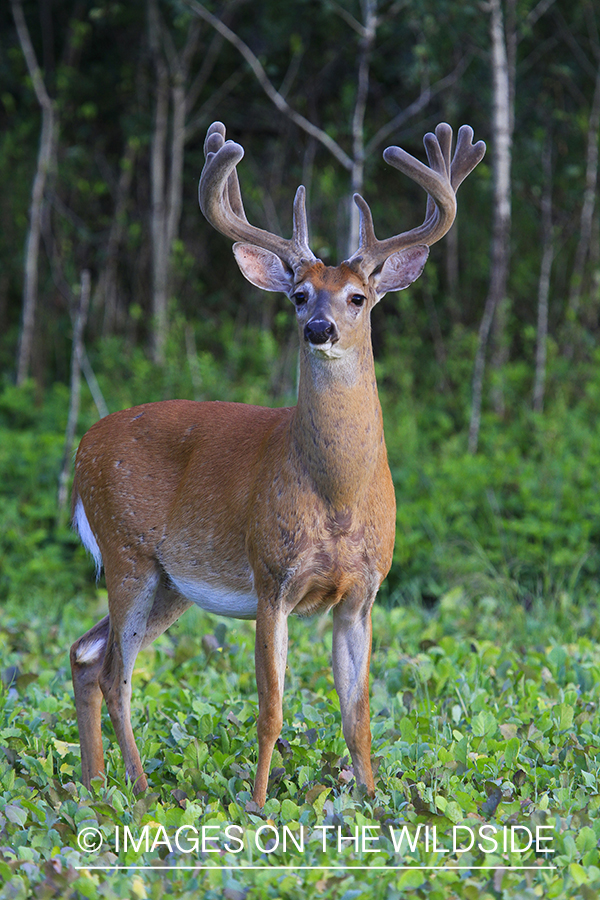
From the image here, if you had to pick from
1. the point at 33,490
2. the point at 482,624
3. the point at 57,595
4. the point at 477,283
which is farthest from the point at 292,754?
the point at 477,283

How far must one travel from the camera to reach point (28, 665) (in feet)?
16.0

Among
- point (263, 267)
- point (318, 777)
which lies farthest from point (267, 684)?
point (263, 267)

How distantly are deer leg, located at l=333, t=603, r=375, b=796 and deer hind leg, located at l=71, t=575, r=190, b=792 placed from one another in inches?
30.7

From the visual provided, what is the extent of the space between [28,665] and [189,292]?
24.4ft

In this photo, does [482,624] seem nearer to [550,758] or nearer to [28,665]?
[550,758]

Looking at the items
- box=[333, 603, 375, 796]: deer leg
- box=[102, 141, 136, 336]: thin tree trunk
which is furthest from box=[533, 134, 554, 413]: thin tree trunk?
box=[333, 603, 375, 796]: deer leg

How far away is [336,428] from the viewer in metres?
3.33

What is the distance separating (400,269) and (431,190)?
297mm

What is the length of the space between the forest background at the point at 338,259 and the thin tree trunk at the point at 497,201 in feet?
0.06

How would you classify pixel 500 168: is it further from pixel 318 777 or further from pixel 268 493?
pixel 318 777

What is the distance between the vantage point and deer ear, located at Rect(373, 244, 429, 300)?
11.7 ft

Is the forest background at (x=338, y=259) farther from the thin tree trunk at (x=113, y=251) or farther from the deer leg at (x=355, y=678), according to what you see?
the deer leg at (x=355, y=678)
